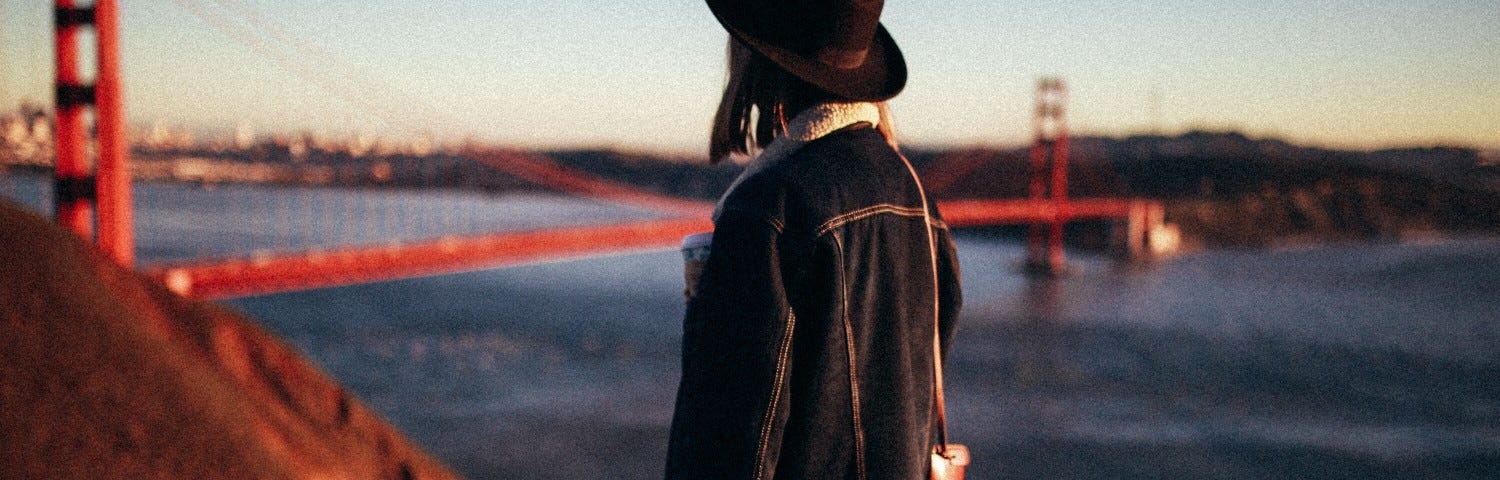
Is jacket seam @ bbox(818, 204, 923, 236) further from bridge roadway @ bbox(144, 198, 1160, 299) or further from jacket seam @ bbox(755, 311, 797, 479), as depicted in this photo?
bridge roadway @ bbox(144, 198, 1160, 299)

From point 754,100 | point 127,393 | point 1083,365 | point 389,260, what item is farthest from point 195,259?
point 1083,365

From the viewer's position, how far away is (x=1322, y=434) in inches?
575

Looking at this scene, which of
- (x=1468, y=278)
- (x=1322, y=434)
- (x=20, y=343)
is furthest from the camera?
(x=1468, y=278)

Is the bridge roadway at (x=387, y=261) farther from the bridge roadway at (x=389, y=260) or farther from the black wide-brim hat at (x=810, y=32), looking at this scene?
the black wide-brim hat at (x=810, y=32)

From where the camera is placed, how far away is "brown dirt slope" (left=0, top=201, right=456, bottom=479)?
6.03 ft

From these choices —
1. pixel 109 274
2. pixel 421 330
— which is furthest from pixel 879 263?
pixel 421 330

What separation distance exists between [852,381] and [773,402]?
9 centimetres

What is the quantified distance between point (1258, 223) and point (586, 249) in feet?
134

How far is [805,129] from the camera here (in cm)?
79

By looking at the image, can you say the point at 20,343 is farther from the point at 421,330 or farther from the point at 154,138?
the point at 421,330

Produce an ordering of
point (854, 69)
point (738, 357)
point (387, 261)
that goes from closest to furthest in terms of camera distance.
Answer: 1. point (738, 357)
2. point (854, 69)
3. point (387, 261)

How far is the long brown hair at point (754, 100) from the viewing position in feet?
2.66

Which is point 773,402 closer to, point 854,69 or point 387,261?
point 854,69

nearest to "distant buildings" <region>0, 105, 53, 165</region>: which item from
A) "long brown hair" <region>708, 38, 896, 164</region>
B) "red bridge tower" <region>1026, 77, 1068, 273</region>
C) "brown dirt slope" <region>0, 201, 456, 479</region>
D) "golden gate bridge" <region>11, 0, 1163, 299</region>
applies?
"golden gate bridge" <region>11, 0, 1163, 299</region>
